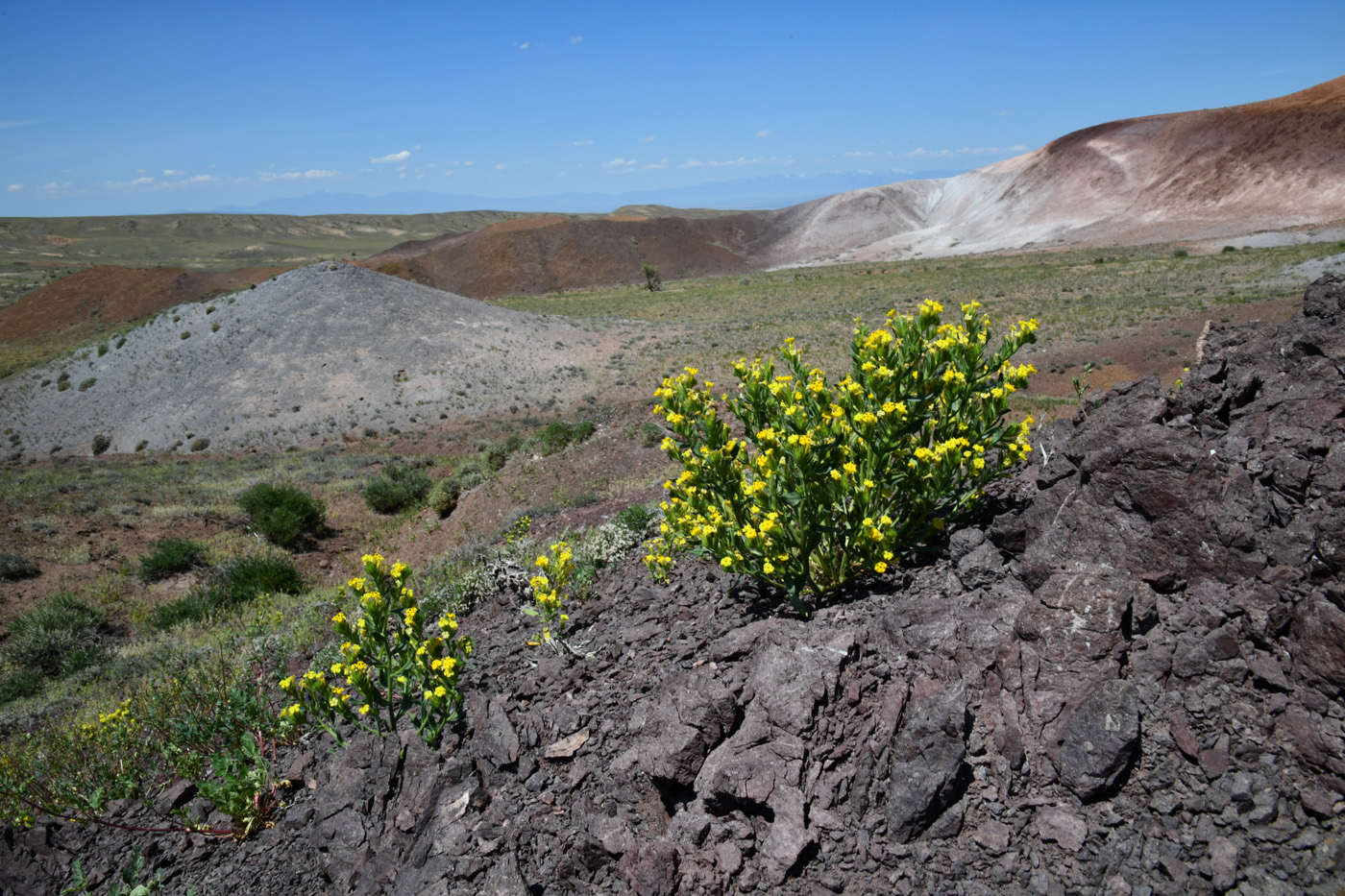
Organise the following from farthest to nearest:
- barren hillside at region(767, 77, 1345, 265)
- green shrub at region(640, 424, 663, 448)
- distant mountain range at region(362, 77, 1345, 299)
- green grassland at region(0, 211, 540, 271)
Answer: green grassland at region(0, 211, 540, 271), distant mountain range at region(362, 77, 1345, 299), barren hillside at region(767, 77, 1345, 265), green shrub at region(640, 424, 663, 448)

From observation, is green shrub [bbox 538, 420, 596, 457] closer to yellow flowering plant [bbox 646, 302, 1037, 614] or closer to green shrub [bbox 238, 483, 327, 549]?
green shrub [bbox 238, 483, 327, 549]

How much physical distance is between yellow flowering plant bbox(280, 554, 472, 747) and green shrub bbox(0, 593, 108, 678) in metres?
6.85

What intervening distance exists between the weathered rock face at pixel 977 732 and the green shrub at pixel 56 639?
565cm

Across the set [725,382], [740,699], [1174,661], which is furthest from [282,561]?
[725,382]

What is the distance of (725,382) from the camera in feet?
67.4

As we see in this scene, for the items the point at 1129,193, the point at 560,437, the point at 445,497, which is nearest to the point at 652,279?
the point at 1129,193

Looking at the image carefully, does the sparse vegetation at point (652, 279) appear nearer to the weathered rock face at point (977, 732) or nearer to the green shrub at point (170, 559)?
the green shrub at point (170, 559)

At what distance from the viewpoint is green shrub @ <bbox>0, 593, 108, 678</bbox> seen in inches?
318

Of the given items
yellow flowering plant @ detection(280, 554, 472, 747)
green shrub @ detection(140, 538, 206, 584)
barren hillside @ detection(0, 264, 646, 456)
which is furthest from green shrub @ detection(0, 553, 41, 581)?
barren hillside @ detection(0, 264, 646, 456)

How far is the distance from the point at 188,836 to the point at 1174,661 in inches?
183

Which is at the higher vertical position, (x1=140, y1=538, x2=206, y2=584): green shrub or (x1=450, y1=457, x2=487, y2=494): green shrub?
(x1=450, y1=457, x2=487, y2=494): green shrub

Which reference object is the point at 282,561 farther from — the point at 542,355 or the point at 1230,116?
the point at 1230,116

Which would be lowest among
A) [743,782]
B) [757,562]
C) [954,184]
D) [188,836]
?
[188,836]

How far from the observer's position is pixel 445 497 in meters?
13.2
